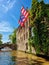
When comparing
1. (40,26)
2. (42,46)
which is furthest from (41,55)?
(40,26)

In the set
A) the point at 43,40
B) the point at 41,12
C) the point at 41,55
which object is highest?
the point at 41,12

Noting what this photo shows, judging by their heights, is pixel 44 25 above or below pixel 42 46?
above

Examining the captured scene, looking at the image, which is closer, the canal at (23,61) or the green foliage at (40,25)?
the canal at (23,61)

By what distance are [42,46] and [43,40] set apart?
101cm

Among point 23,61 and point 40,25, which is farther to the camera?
point 40,25

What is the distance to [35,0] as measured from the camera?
2897 centimetres

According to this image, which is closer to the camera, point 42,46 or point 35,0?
point 42,46

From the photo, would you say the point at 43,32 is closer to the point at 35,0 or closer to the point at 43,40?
the point at 43,40

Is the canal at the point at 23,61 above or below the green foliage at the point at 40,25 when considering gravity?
below

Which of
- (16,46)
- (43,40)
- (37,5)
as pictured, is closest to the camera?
(43,40)

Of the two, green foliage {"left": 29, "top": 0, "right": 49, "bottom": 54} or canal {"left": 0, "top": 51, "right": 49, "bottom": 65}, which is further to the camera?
green foliage {"left": 29, "top": 0, "right": 49, "bottom": 54}

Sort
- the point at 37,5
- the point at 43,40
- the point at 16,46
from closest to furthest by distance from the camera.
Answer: the point at 43,40, the point at 37,5, the point at 16,46

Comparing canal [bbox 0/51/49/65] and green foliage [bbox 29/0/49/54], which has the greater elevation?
green foliage [bbox 29/0/49/54]

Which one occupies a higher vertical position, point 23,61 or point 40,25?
point 40,25
